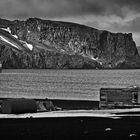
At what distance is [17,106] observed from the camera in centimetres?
2830

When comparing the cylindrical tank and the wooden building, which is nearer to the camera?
the cylindrical tank

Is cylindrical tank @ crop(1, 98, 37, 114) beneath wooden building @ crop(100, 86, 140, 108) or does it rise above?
beneath

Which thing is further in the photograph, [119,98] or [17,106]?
[119,98]

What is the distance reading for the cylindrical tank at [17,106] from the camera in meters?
28.3

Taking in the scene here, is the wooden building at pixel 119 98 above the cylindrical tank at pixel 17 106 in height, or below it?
above

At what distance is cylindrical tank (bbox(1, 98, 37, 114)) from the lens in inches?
1113

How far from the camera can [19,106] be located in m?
28.4
